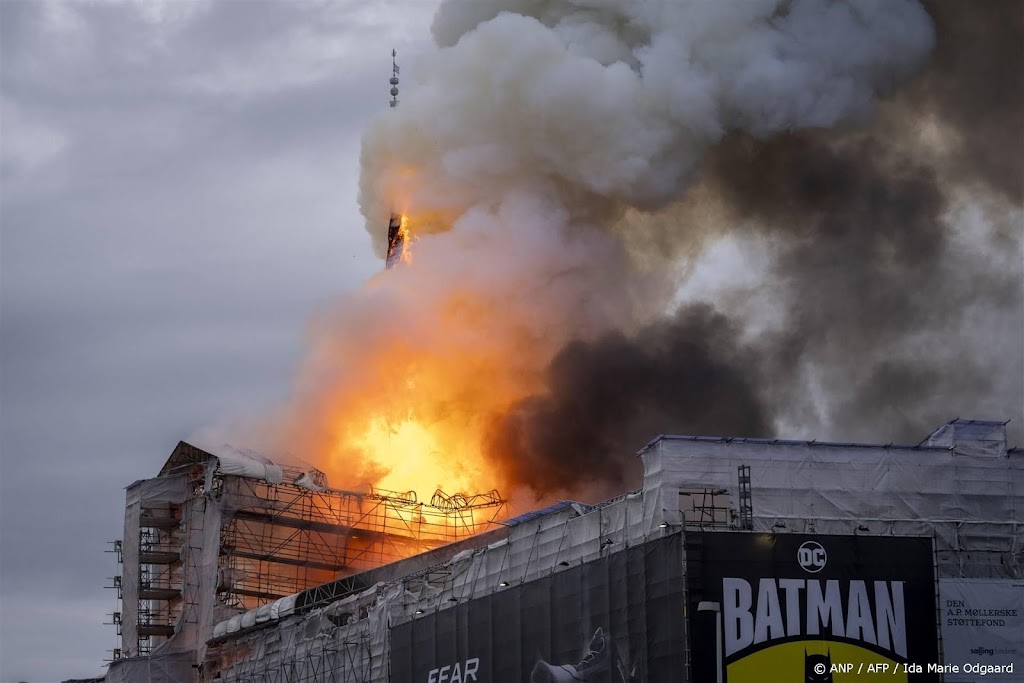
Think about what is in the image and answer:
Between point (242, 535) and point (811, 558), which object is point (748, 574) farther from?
point (242, 535)

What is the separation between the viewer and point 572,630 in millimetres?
72938

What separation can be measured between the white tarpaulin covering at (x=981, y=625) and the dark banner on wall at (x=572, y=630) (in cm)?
1033

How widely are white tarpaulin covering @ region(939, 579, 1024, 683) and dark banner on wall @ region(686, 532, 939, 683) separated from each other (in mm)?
664

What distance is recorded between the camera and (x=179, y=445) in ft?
377

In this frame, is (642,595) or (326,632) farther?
(326,632)

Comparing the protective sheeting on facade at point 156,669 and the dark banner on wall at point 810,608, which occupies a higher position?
the protective sheeting on facade at point 156,669

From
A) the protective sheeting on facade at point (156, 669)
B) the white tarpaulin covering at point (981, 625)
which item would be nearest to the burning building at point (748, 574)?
the white tarpaulin covering at point (981, 625)

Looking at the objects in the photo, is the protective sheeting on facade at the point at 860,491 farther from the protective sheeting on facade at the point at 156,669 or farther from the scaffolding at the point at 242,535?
the protective sheeting on facade at the point at 156,669

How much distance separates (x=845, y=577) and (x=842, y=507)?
13.4 ft

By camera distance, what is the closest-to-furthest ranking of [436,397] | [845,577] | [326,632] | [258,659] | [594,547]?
1. [845,577]
2. [594,547]
3. [326,632]
4. [258,659]
5. [436,397]

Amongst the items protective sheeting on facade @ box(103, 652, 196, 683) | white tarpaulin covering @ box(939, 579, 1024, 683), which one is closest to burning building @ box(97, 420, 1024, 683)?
white tarpaulin covering @ box(939, 579, 1024, 683)

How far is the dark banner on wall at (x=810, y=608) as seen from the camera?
213ft

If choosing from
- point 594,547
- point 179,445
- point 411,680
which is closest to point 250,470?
point 179,445

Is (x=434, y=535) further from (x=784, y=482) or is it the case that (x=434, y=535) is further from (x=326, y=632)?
(x=784, y=482)
